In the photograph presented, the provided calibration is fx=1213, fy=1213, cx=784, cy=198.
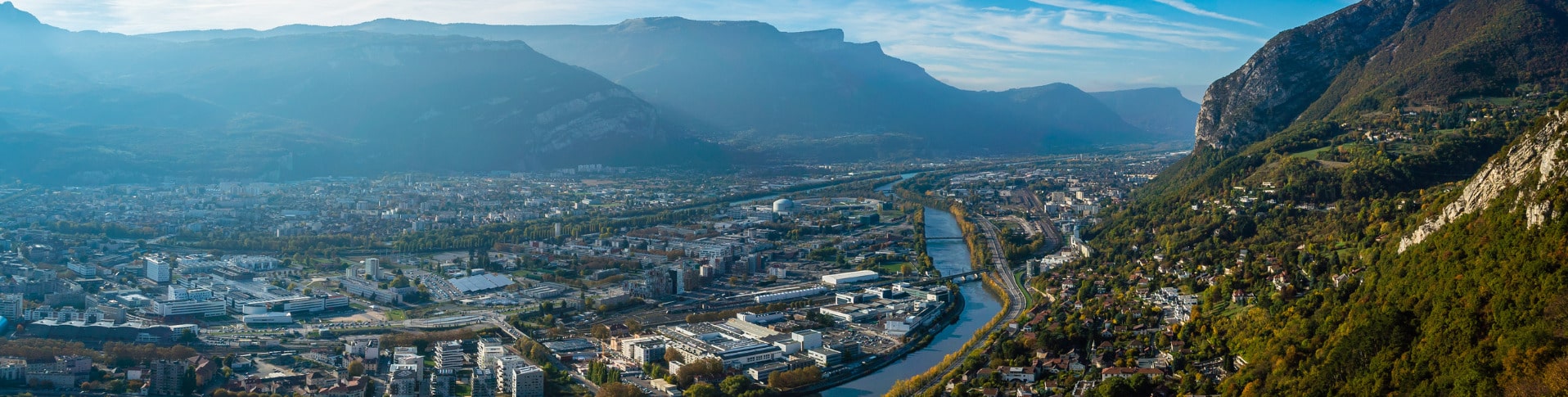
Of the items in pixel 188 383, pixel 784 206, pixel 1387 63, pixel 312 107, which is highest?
pixel 1387 63

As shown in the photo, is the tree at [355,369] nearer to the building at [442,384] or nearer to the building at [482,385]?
the building at [442,384]

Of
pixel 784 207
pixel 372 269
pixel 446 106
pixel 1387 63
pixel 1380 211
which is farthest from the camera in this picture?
pixel 446 106

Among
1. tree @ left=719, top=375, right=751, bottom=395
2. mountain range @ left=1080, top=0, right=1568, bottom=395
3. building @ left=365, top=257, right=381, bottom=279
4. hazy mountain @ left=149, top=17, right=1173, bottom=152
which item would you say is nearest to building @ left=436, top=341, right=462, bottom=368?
tree @ left=719, top=375, right=751, bottom=395

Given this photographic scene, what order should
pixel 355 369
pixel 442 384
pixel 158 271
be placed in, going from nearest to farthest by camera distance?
1. pixel 442 384
2. pixel 355 369
3. pixel 158 271

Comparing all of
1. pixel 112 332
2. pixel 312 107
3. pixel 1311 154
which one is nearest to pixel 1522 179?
pixel 1311 154

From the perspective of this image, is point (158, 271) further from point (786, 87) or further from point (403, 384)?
point (786, 87)

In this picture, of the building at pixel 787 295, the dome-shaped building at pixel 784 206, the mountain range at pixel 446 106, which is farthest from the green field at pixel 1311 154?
the mountain range at pixel 446 106

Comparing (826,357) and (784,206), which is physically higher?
(826,357)
